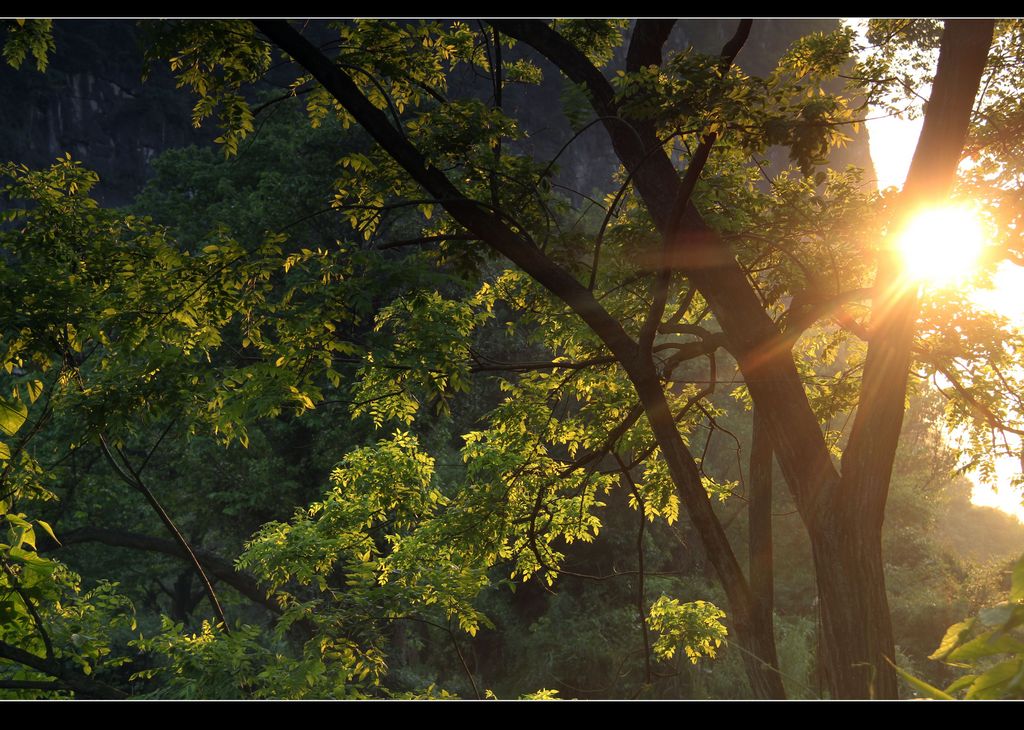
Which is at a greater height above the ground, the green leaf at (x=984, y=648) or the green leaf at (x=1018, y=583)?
the green leaf at (x=1018, y=583)

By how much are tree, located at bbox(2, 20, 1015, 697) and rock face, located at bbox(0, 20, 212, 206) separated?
25.4 meters

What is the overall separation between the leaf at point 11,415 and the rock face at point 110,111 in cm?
2925

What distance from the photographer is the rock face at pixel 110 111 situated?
95.2 feet

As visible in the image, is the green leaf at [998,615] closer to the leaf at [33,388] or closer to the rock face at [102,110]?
the leaf at [33,388]

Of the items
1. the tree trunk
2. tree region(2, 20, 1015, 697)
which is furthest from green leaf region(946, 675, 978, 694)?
the tree trunk

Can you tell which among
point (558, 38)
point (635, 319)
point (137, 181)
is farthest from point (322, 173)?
point (137, 181)

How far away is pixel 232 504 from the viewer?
1605 centimetres

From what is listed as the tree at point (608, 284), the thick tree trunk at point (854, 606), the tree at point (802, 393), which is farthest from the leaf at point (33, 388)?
the thick tree trunk at point (854, 606)

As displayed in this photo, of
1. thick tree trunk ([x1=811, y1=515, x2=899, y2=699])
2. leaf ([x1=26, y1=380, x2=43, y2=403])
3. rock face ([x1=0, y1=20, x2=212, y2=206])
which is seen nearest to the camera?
leaf ([x1=26, y1=380, x2=43, y2=403])

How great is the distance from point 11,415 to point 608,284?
18.3ft

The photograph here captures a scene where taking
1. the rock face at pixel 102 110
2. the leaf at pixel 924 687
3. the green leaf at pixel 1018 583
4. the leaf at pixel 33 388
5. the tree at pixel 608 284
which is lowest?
the leaf at pixel 924 687

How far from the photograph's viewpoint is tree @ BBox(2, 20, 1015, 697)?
4105mm

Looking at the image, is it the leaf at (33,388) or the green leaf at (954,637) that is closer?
the green leaf at (954,637)

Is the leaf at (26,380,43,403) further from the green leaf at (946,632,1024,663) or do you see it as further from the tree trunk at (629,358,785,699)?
the green leaf at (946,632,1024,663)
